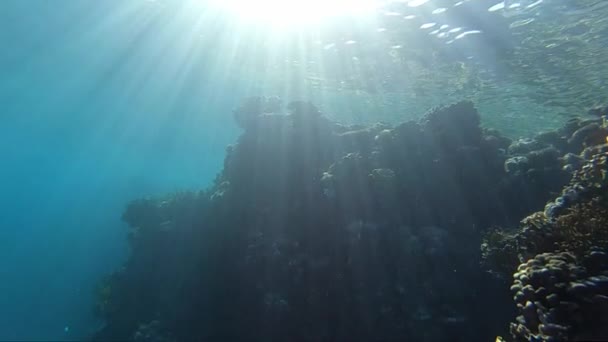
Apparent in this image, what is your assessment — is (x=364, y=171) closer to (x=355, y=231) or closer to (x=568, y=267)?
(x=355, y=231)

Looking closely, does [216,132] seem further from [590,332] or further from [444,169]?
[590,332]

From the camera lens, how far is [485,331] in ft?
28.7

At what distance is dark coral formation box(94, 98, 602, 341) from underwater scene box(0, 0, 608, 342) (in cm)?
5

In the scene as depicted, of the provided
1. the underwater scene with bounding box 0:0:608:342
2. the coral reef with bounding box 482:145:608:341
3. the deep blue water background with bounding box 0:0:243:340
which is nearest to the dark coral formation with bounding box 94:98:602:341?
the underwater scene with bounding box 0:0:608:342

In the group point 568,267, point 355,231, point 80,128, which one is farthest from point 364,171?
point 80,128

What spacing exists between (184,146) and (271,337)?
57292 millimetres

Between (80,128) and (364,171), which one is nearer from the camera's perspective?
(364,171)

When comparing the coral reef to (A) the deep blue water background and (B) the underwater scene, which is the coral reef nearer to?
(B) the underwater scene

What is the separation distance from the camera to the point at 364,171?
36.2ft

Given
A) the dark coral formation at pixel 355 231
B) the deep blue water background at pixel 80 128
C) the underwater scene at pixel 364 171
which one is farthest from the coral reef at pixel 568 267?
the deep blue water background at pixel 80 128

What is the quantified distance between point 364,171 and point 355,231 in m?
1.88

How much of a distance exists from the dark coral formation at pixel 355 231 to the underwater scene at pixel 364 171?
0.16 ft

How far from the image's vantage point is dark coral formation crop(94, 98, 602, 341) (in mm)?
9500

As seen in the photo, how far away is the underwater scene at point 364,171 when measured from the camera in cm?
876
